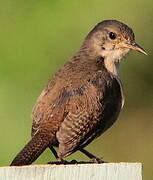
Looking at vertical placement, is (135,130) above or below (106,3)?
below

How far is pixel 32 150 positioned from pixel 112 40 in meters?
1.76

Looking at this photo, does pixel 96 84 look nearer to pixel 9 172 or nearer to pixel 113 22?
pixel 113 22

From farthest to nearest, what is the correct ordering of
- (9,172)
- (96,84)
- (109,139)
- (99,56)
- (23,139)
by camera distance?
(109,139) < (23,139) < (99,56) < (96,84) < (9,172)

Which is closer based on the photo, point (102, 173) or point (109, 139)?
point (102, 173)

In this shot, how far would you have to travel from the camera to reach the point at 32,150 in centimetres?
645

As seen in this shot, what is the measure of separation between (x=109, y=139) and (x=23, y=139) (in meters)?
2.08

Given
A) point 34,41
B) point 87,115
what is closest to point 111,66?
point 87,115

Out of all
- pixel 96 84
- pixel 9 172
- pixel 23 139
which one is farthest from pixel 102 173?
pixel 23 139

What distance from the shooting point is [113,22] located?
7883mm

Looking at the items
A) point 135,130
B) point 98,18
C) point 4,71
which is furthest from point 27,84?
point 135,130

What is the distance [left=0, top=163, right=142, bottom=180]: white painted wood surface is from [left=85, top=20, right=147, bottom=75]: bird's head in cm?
241

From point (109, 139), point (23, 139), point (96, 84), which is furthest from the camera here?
point (109, 139)

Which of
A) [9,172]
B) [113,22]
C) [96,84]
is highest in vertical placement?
[113,22]

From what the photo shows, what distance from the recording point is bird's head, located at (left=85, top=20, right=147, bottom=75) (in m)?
7.78
